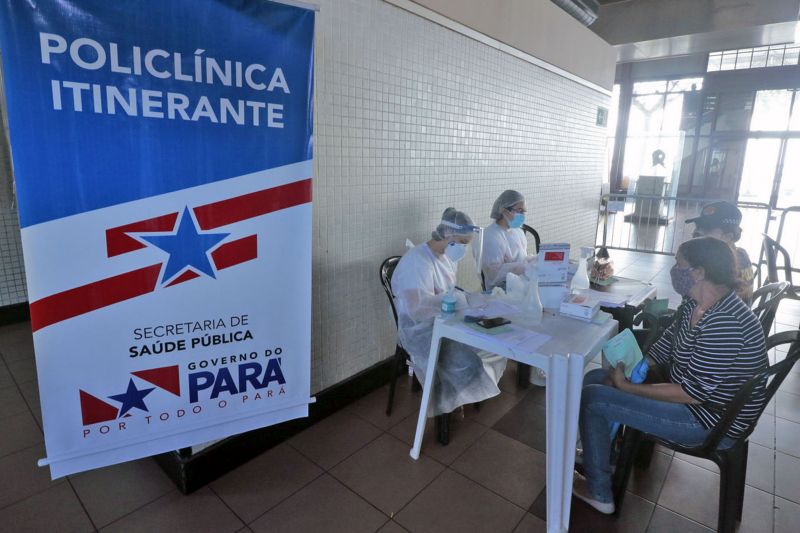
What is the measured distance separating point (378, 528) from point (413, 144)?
210 centimetres

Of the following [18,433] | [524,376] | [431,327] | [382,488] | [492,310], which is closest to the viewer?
[382,488]

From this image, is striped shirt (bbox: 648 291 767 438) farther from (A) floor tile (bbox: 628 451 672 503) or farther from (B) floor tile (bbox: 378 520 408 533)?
(B) floor tile (bbox: 378 520 408 533)

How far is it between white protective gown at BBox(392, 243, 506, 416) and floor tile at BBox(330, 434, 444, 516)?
10.5 inches

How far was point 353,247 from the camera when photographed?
101 inches

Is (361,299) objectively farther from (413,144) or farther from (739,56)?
(739,56)

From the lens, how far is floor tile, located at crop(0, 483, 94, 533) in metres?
1.78

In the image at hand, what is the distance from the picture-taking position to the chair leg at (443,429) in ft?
7.61

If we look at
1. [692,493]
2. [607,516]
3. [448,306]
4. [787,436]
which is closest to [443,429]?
[448,306]

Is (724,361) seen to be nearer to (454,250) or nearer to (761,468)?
(761,468)

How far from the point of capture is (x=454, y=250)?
2.47 m

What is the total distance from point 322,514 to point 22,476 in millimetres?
1428

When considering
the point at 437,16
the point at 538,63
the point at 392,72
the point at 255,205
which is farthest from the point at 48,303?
the point at 538,63

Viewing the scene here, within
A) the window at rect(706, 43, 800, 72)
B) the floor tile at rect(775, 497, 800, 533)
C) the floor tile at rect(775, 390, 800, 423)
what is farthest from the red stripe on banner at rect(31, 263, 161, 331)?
the window at rect(706, 43, 800, 72)

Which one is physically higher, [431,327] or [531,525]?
[431,327]
